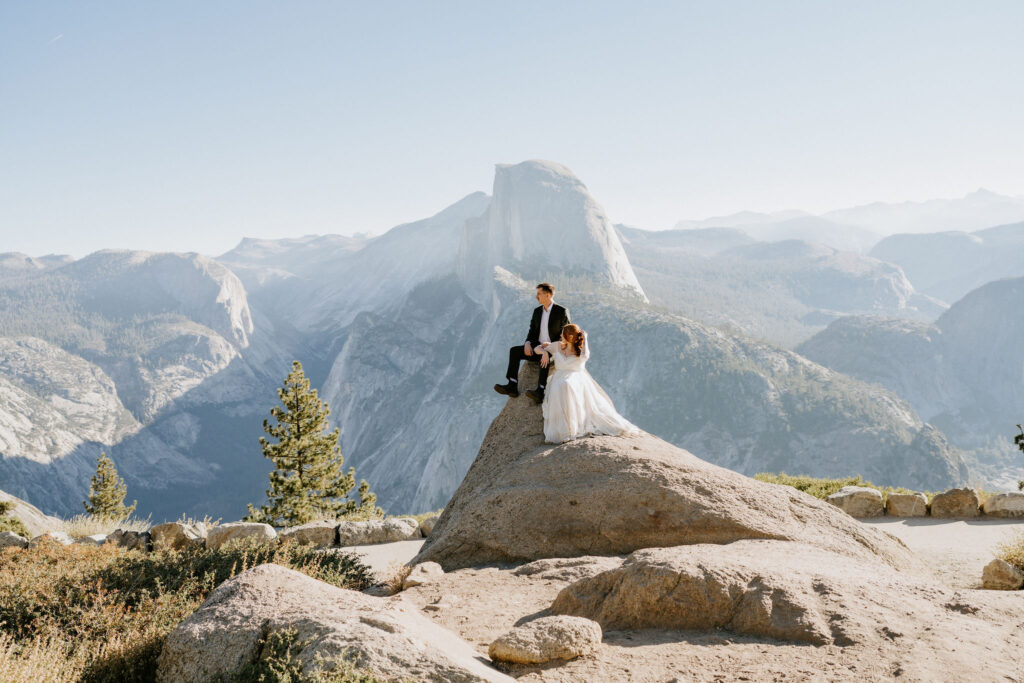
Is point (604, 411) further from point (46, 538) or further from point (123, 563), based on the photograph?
point (46, 538)

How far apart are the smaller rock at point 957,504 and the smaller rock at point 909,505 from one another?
0.86 feet

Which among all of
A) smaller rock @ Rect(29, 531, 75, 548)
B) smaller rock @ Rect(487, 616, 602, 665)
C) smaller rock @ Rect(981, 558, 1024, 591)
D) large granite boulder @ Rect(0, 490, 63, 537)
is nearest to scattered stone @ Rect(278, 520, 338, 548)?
smaller rock @ Rect(29, 531, 75, 548)

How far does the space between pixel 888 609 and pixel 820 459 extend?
139537 millimetres

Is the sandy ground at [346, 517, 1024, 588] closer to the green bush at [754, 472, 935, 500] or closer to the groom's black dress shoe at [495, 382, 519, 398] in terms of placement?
the green bush at [754, 472, 935, 500]

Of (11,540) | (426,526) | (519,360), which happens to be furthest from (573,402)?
(11,540)

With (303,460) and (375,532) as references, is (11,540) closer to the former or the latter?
(375,532)

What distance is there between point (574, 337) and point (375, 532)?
8976mm

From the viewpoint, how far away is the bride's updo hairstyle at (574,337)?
11367mm

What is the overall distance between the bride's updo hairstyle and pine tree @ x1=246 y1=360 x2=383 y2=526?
19645mm

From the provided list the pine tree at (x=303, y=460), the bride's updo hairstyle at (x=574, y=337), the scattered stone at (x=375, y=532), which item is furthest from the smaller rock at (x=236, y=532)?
the pine tree at (x=303, y=460)

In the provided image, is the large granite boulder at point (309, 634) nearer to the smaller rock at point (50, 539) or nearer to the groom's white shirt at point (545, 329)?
the groom's white shirt at point (545, 329)

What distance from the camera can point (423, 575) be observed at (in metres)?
9.17

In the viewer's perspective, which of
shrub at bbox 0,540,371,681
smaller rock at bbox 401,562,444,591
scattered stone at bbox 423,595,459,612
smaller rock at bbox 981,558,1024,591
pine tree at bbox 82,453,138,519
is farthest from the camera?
pine tree at bbox 82,453,138,519

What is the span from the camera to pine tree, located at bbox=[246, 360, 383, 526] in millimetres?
28734
